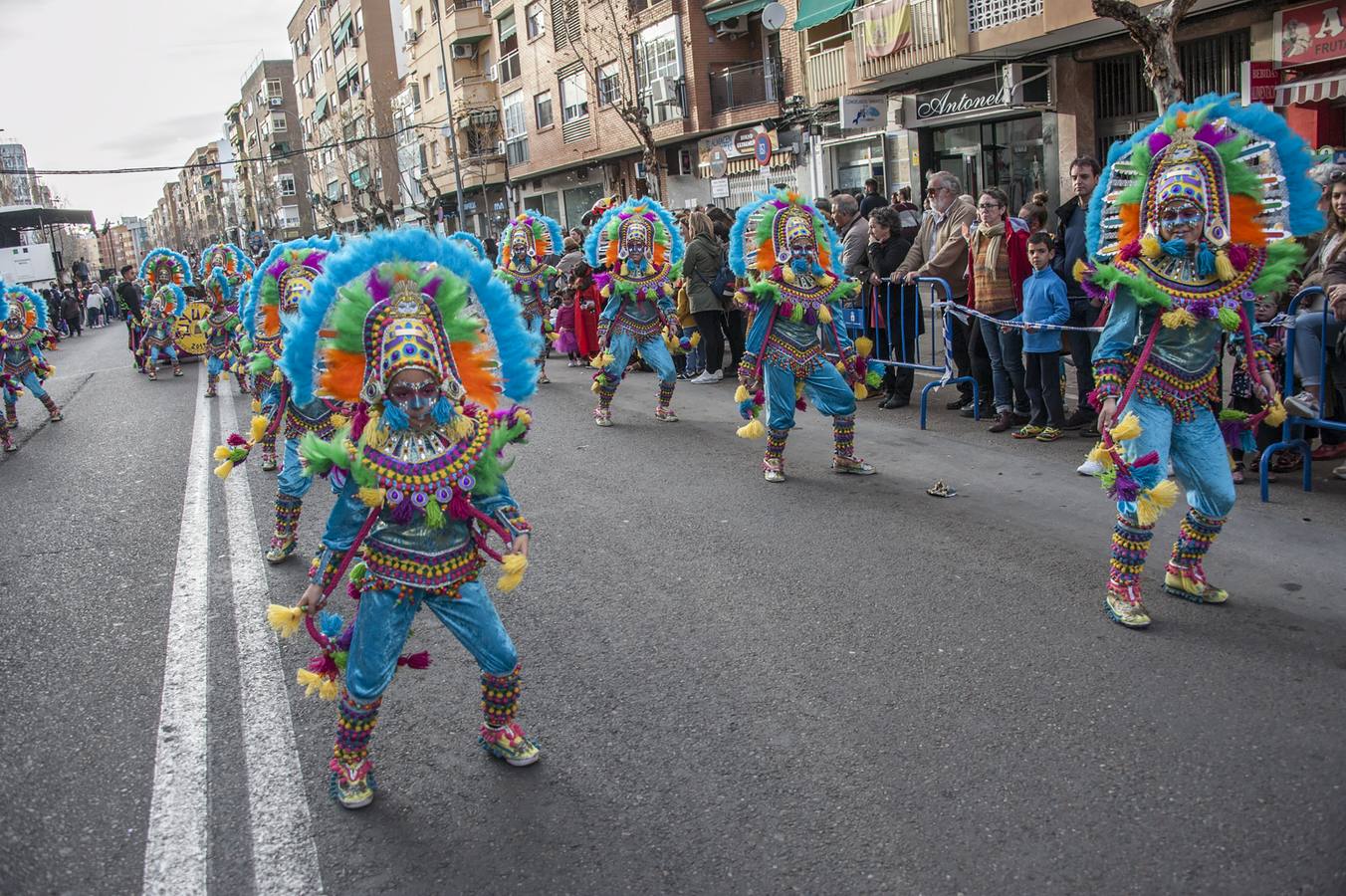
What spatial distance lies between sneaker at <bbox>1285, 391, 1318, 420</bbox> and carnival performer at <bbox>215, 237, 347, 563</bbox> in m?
5.89

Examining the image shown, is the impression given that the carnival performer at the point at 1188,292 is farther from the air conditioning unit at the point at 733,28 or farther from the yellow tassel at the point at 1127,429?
the air conditioning unit at the point at 733,28

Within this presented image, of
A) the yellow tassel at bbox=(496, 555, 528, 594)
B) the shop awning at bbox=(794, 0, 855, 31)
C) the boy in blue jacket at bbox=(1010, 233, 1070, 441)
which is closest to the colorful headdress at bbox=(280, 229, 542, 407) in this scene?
A: the yellow tassel at bbox=(496, 555, 528, 594)

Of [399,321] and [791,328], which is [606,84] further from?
[399,321]

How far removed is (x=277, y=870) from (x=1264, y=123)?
16.5 ft

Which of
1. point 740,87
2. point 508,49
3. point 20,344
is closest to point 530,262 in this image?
point 20,344

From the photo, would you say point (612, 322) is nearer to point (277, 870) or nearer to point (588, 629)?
point (588, 629)

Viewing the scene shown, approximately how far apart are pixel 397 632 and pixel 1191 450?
3514 millimetres

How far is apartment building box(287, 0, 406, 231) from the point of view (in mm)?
58906

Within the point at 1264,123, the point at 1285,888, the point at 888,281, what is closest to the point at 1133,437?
the point at 1264,123

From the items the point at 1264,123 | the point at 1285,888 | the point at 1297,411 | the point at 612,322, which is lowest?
the point at 1285,888

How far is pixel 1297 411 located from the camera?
23.4 feet

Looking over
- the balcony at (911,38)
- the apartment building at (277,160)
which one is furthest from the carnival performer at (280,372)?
the apartment building at (277,160)

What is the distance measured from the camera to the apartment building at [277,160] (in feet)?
293

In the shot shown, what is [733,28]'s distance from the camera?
29938mm
